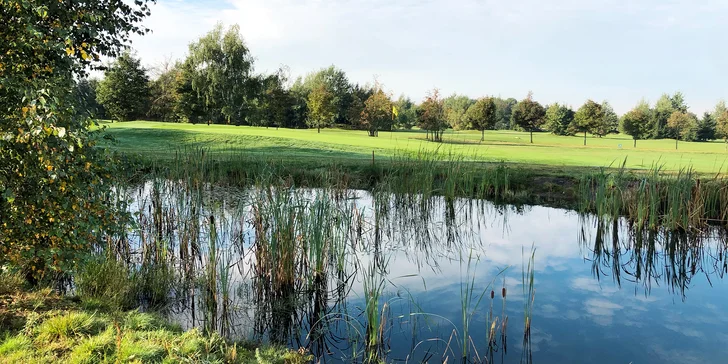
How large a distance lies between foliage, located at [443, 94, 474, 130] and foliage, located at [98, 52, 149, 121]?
29.6m

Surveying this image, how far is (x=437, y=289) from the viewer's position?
19.0 feet

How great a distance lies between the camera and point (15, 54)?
359cm

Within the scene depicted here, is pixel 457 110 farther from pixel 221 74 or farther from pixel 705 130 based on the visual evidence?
pixel 221 74

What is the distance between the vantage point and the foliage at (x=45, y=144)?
3322 millimetres

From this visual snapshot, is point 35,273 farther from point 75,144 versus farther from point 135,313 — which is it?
point 75,144

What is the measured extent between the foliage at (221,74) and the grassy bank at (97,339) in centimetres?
4504

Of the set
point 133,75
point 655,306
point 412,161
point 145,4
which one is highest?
point 133,75

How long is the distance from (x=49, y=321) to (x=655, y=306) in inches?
245

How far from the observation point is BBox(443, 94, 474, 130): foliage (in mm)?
49844

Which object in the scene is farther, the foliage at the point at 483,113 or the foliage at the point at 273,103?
the foliage at the point at 273,103

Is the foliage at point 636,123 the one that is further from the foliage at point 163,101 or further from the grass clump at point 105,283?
the grass clump at point 105,283

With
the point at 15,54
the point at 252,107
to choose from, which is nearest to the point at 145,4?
the point at 15,54

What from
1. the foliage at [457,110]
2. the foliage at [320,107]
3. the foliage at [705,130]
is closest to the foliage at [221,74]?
the foliage at [320,107]

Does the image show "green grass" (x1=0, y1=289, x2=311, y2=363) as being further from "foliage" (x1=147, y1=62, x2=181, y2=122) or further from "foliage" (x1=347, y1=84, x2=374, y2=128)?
"foliage" (x1=147, y1=62, x2=181, y2=122)
